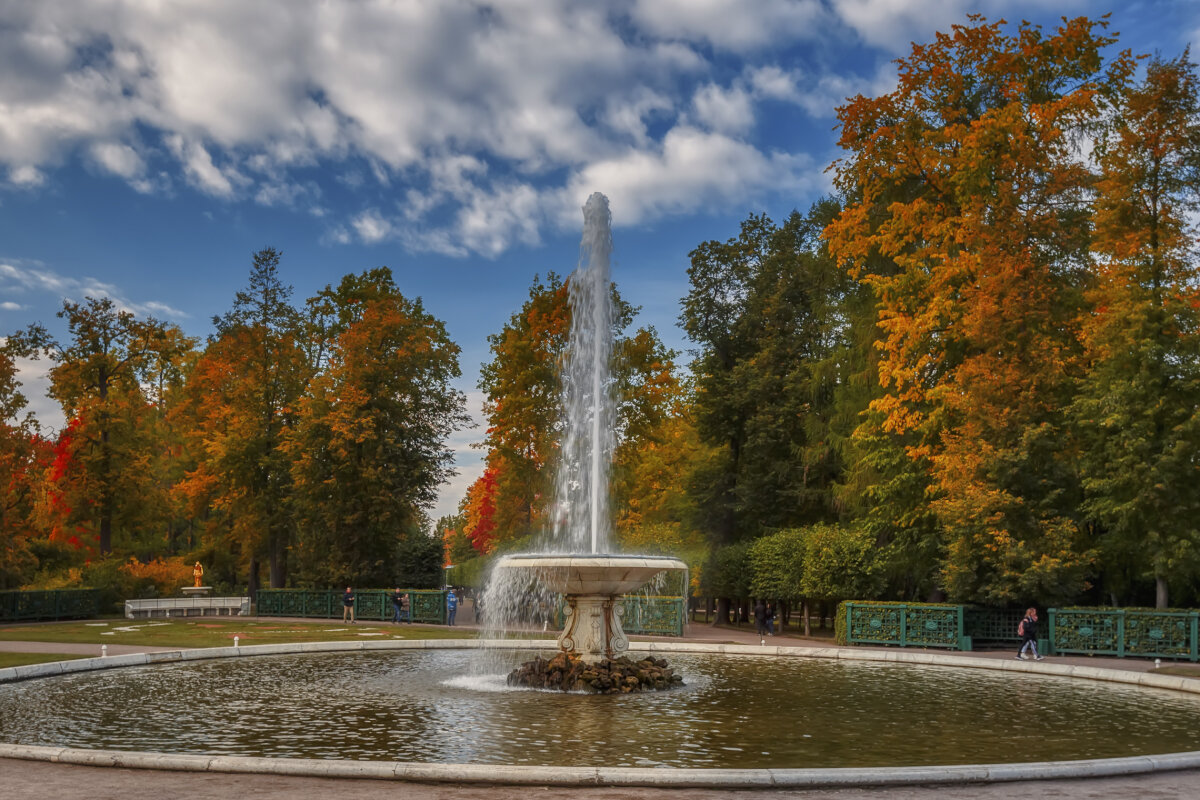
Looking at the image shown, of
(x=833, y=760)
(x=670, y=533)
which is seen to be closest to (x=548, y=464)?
(x=670, y=533)

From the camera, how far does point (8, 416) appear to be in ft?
144

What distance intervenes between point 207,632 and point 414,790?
2574 centimetres

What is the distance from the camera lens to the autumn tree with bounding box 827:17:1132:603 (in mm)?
27250

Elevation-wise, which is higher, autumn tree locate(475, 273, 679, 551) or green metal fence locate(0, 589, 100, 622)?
autumn tree locate(475, 273, 679, 551)

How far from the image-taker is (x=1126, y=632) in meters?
25.0

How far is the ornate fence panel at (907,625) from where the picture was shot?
2730cm

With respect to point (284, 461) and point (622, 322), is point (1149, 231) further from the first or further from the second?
point (284, 461)

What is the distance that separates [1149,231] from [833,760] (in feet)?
76.5

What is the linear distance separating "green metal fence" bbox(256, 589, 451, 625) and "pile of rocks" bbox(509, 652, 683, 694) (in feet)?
71.5

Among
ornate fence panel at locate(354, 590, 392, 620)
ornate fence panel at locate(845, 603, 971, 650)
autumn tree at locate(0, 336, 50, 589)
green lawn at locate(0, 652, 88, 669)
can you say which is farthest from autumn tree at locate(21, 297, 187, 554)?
ornate fence panel at locate(845, 603, 971, 650)

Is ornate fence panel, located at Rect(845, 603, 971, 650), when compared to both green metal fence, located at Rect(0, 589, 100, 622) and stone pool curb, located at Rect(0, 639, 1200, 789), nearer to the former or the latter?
stone pool curb, located at Rect(0, 639, 1200, 789)

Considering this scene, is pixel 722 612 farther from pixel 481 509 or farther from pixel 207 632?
pixel 481 509

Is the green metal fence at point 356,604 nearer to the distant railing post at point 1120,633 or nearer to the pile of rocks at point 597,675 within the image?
the pile of rocks at point 597,675

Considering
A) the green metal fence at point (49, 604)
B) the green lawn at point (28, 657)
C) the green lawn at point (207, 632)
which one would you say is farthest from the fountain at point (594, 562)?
the green metal fence at point (49, 604)
